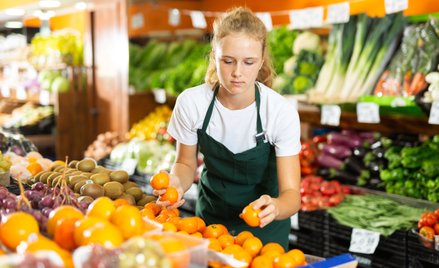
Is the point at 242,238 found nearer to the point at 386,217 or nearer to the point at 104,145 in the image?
the point at 386,217

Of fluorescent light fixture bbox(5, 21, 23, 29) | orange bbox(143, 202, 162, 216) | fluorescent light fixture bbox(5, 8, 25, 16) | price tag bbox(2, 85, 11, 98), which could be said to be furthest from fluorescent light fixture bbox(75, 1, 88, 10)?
orange bbox(143, 202, 162, 216)

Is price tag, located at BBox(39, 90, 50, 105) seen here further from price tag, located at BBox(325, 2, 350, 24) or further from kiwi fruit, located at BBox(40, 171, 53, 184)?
kiwi fruit, located at BBox(40, 171, 53, 184)

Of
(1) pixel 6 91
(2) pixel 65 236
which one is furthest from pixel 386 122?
(1) pixel 6 91

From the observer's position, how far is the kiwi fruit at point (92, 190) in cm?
239

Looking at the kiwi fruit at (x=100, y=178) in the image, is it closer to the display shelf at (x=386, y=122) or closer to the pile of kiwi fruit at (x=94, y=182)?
the pile of kiwi fruit at (x=94, y=182)

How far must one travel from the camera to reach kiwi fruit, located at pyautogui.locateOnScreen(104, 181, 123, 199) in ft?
8.30

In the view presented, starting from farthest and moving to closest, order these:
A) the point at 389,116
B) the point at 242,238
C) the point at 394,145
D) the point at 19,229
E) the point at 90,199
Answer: the point at 394,145 → the point at 389,116 → the point at 90,199 → the point at 242,238 → the point at 19,229

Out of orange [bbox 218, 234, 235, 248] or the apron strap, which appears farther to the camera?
the apron strap

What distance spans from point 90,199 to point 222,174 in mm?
817

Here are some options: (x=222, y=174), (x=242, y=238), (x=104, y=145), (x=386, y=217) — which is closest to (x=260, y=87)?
(x=222, y=174)

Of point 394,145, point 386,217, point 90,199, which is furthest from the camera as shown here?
point 394,145

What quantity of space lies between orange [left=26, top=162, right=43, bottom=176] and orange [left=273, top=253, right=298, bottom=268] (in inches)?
61.4

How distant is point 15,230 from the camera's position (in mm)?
1580

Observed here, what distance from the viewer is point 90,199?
2252 millimetres
